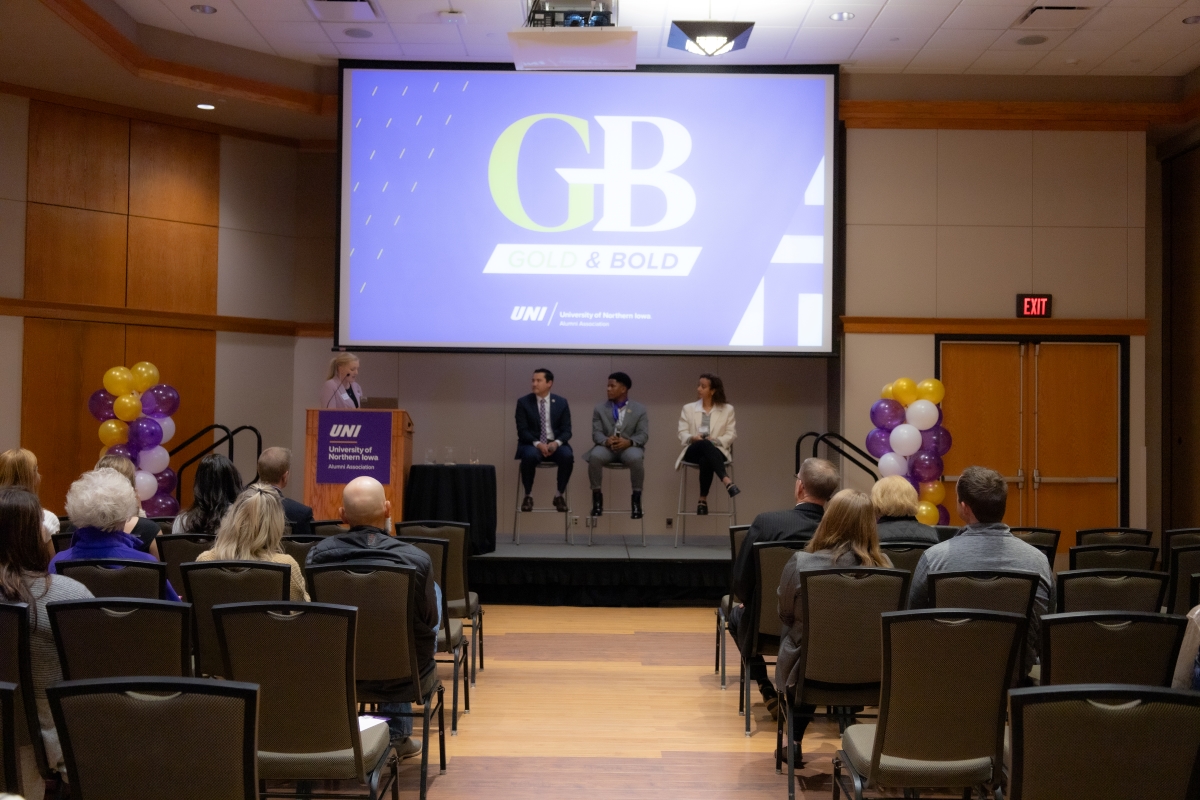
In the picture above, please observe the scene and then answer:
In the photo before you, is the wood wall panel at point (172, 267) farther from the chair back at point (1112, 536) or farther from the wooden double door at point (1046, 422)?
the chair back at point (1112, 536)

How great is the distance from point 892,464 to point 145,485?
19.0 ft

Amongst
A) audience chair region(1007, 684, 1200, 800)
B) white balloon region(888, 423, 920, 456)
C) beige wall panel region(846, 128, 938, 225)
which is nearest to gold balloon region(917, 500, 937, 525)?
white balloon region(888, 423, 920, 456)

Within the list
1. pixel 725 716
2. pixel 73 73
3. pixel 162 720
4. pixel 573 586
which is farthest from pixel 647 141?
pixel 162 720

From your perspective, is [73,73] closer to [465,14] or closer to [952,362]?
[465,14]

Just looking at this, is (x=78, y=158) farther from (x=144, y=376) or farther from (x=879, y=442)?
(x=879, y=442)

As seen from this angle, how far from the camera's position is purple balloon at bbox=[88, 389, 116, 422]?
788 cm

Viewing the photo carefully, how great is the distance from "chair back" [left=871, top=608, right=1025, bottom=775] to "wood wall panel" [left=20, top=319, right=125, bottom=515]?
763 cm

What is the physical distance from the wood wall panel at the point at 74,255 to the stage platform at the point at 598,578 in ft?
13.8

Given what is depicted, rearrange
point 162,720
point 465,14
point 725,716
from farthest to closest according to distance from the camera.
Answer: point 465,14
point 725,716
point 162,720

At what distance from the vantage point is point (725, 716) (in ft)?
15.4

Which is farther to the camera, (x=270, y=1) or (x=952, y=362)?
(x=952, y=362)

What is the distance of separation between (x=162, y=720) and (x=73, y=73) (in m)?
7.45

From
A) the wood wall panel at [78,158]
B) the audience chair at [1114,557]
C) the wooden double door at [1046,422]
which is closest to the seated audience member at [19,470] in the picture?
the audience chair at [1114,557]

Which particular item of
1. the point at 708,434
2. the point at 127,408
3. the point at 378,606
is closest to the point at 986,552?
the point at 378,606
